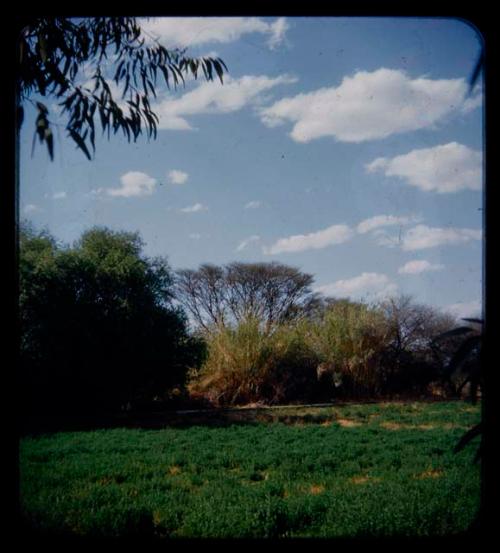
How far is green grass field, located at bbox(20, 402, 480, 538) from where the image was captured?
8.86ft

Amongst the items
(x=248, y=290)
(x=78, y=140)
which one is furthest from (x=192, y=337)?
(x=78, y=140)

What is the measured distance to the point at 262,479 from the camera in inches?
172

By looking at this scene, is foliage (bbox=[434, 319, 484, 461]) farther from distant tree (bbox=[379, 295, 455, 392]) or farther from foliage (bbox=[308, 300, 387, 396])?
foliage (bbox=[308, 300, 387, 396])

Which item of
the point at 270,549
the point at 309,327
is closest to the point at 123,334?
the point at 309,327

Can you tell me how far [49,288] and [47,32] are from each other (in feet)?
15.7

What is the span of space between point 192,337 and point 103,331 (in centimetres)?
132

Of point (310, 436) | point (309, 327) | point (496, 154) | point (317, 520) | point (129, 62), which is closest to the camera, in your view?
point (496, 154)

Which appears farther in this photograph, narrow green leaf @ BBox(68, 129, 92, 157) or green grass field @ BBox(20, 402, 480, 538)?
green grass field @ BBox(20, 402, 480, 538)

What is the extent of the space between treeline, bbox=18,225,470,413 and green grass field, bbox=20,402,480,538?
3.20 ft

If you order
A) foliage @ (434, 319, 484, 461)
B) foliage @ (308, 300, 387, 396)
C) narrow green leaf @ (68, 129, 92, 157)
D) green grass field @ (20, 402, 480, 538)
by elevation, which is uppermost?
narrow green leaf @ (68, 129, 92, 157)

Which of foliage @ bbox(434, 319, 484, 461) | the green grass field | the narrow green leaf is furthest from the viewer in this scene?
the green grass field

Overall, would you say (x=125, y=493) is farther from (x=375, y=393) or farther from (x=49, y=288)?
(x=375, y=393)

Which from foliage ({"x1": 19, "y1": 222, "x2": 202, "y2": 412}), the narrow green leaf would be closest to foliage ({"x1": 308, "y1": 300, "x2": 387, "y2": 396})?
foliage ({"x1": 19, "y1": 222, "x2": 202, "y2": 412})

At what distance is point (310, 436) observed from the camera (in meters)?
6.18
